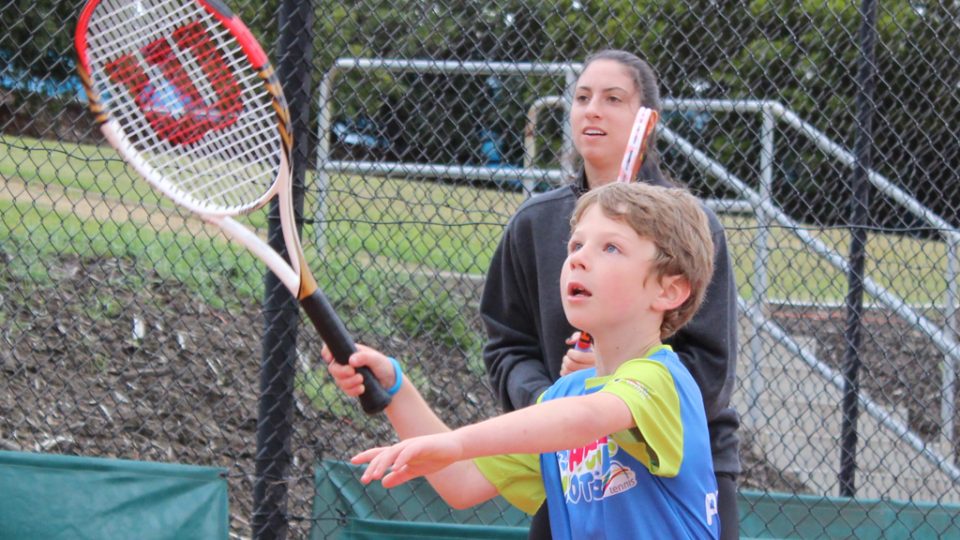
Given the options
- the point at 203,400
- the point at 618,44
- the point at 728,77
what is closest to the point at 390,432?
the point at 203,400

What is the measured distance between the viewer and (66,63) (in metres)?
5.16

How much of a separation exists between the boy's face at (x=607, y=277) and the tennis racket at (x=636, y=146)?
1.61 ft

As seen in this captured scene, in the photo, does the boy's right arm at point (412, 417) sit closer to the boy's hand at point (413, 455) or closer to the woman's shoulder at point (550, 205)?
the boy's hand at point (413, 455)

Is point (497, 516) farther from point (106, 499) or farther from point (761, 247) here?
point (761, 247)

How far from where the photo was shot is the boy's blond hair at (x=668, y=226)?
6.45 feet

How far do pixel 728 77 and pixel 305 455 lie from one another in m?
Answer: 3.45

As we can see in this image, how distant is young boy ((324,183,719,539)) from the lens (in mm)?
1809

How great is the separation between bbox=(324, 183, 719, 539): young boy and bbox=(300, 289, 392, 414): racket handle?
0.9 inches

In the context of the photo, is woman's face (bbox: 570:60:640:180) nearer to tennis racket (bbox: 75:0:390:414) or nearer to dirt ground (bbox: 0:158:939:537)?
tennis racket (bbox: 75:0:390:414)

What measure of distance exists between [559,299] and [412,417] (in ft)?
1.82

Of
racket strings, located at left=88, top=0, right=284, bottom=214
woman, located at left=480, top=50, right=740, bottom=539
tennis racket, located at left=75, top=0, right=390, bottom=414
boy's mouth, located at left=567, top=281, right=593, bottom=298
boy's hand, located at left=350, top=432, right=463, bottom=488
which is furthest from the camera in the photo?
racket strings, located at left=88, top=0, right=284, bottom=214

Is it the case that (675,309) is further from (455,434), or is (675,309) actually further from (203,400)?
(203,400)

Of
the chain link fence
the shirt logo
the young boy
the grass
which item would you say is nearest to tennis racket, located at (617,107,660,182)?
the young boy

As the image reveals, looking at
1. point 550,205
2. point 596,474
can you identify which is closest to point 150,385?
point 550,205
